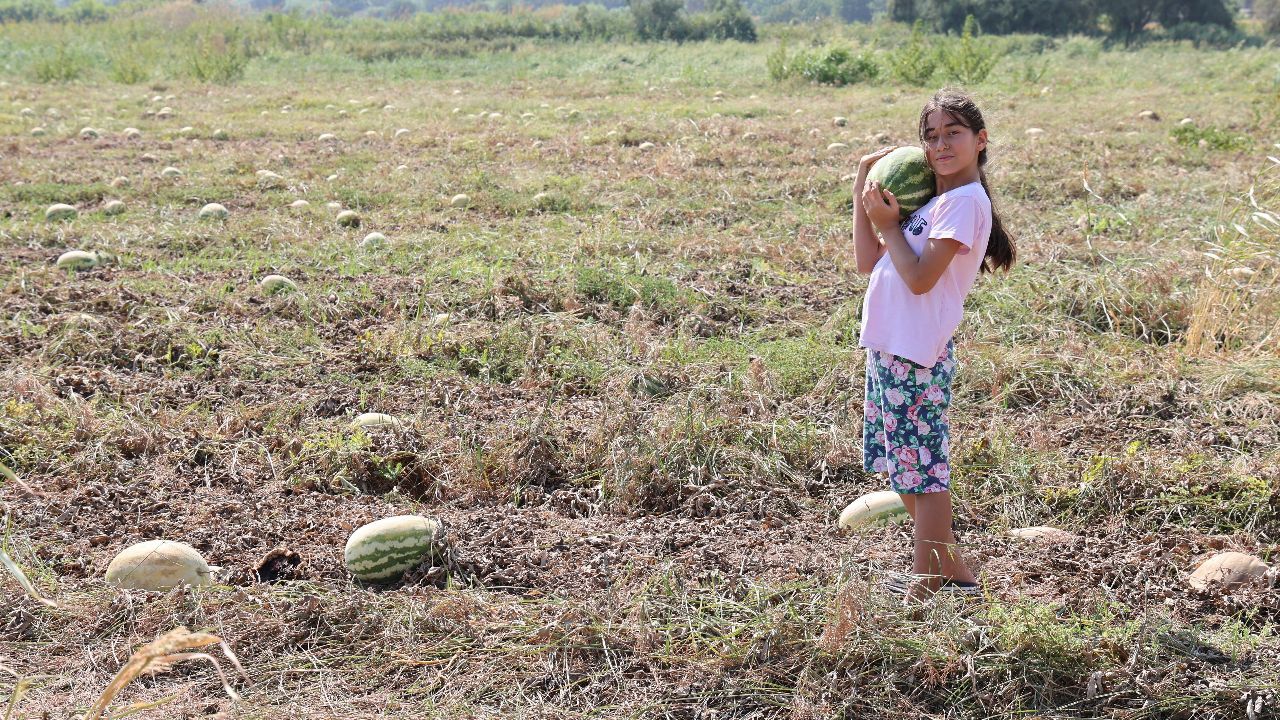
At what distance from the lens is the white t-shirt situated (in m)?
2.52

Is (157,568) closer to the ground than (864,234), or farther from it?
closer to the ground

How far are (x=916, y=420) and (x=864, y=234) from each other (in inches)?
21.4

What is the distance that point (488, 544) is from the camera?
10.2 feet

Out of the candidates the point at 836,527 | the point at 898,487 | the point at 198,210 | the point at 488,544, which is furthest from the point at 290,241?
the point at 898,487

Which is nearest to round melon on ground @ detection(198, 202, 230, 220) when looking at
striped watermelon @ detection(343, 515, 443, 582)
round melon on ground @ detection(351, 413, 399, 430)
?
round melon on ground @ detection(351, 413, 399, 430)

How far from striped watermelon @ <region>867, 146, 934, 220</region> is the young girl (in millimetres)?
43

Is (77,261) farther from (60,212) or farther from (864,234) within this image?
(864,234)

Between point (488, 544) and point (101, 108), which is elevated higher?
point (101, 108)

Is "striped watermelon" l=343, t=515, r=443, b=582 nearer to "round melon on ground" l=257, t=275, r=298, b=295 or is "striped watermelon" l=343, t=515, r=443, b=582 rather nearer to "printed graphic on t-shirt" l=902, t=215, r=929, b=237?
"printed graphic on t-shirt" l=902, t=215, r=929, b=237

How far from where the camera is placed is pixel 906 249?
2.54 metres

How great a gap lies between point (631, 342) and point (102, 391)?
89.1 inches

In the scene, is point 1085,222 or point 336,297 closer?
point 336,297

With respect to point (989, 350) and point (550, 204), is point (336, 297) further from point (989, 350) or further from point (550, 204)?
point (989, 350)

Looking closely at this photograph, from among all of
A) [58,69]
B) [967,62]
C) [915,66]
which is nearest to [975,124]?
[967,62]
